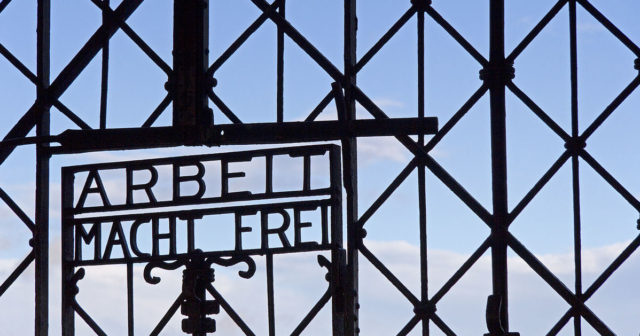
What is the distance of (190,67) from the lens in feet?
16.4

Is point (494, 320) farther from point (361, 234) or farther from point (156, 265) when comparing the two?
point (156, 265)

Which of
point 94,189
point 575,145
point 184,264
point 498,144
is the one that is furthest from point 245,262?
point 575,145

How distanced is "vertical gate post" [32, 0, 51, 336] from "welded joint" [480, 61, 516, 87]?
194cm

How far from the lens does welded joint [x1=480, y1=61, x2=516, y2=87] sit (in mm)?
5418

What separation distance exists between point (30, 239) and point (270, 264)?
136 cm

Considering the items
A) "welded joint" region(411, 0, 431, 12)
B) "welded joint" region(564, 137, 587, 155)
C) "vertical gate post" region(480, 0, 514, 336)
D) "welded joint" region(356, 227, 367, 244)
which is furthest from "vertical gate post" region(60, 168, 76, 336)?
"welded joint" region(564, 137, 587, 155)

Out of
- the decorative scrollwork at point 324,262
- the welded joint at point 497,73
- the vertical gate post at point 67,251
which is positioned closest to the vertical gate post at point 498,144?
the welded joint at point 497,73

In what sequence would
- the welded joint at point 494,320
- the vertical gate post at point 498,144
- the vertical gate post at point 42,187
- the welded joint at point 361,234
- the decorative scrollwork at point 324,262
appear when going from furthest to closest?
1. the vertical gate post at point 42,187
2. the welded joint at point 361,234
3. the vertical gate post at point 498,144
4. the decorative scrollwork at point 324,262
5. the welded joint at point 494,320

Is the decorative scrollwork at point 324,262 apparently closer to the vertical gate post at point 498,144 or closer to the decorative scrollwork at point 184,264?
the decorative scrollwork at point 184,264

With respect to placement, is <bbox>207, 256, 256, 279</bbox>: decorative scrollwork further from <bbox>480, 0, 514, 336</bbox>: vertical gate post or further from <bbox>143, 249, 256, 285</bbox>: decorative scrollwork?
<bbox>480, 0, 514, 336</bbox>: vertical gate post

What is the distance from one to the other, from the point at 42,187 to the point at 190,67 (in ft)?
4.12

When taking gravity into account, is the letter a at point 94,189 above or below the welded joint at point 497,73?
below

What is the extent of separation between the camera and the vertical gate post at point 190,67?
16.1 feet

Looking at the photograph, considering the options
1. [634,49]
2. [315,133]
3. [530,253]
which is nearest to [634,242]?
[530,253]
